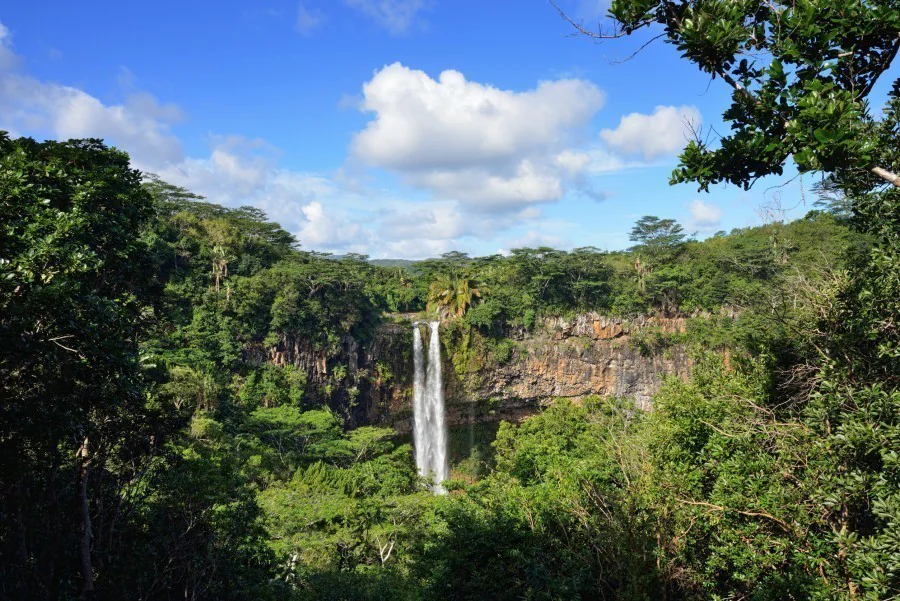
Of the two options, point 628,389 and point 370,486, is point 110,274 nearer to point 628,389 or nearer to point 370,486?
point 370,486

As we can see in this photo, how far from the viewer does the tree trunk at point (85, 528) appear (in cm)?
467

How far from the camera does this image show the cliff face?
27.2 metres

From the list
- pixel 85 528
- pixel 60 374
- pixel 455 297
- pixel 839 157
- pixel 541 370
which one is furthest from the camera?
Answer: pixel 541 370

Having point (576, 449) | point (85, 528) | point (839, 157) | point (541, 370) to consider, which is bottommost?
point (576, 449)

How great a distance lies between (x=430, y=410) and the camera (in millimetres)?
28141

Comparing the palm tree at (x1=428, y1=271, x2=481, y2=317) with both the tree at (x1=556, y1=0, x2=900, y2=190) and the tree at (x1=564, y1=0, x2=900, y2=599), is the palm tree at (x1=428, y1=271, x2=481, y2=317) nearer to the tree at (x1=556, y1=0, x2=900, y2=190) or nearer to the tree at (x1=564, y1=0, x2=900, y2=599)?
the tree at (x1=564, y1=0, x2=900, y2=599)

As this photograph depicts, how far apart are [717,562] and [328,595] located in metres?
5.50

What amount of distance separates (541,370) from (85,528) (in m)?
25.3

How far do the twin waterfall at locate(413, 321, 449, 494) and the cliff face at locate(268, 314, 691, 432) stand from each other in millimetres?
445

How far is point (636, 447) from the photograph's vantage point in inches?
340

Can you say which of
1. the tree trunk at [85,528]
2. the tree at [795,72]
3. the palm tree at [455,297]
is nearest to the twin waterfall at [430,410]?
the palm tree at [455,297]

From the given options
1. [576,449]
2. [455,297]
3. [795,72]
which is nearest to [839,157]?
[795,72]

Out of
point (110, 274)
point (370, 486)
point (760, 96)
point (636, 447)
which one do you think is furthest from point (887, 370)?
point (370, 486)

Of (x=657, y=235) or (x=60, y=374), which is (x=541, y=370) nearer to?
(x=657, y=235)
